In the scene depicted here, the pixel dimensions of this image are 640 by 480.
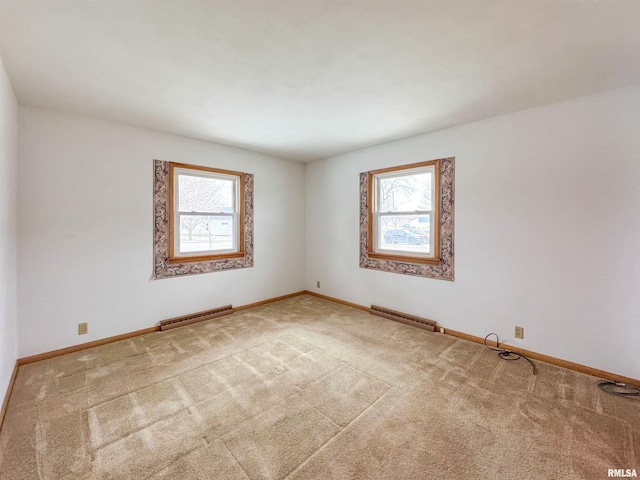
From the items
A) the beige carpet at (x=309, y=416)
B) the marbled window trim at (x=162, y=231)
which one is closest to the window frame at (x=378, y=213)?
the beige carpet at (x=309, y=416)

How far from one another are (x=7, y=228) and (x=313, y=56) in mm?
2801

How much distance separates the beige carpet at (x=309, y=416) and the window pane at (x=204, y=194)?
1.86 m

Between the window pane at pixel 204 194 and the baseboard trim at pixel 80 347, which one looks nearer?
the baseboard trim at pixel 80 347

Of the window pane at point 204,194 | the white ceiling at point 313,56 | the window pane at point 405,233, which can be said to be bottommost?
the window pane at point 405,233

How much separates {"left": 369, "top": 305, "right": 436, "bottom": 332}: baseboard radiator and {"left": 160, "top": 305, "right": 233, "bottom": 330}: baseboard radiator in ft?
7.17

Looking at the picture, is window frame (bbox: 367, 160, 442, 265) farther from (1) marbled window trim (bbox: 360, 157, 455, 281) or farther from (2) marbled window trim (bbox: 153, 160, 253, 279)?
(2) marbled window trim (bbox: 153, 160, 253, 279)

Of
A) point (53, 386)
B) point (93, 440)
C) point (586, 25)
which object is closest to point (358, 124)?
point (586, 25)

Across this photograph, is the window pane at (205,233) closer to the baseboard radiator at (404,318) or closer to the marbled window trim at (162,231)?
the marbled window trim at (162,231)

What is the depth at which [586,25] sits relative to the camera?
1.61 metres

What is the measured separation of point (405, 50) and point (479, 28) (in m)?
0.43

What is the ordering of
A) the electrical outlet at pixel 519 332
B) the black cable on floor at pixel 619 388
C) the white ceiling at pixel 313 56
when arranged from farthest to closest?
the electrical outlet at pixel 519 332 < the black cable on floor at pixel 619 388 < the white ceiling at pixel 313 56

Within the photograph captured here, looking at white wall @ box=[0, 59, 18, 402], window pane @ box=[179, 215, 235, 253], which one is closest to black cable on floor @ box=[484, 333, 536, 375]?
window pane @ box=[179, 215, 235, 253]

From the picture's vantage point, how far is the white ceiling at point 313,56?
1.52 metres

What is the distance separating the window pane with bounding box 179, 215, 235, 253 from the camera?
381cm
